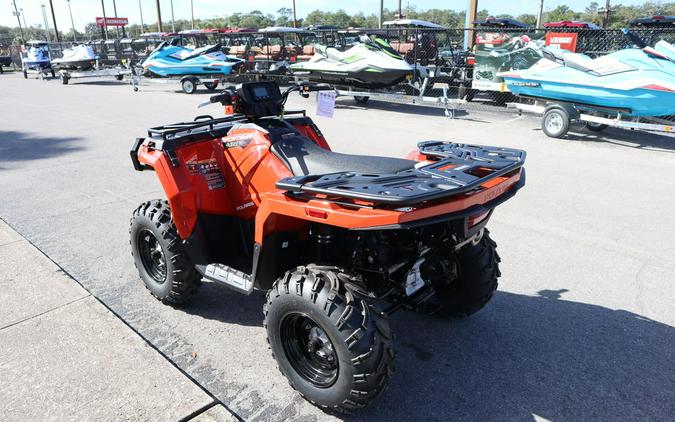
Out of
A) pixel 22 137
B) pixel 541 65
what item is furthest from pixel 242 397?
pixel 22 137

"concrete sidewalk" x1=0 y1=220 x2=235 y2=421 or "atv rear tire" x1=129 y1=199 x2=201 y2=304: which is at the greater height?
"atv rear tire" x1=129 y1=199 x2=201 y2=304

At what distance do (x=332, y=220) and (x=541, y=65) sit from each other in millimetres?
9357

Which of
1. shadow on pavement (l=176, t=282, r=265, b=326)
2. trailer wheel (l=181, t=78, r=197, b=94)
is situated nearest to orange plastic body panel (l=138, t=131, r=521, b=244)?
shadow on pavement (l=176, t=282, r=265, b=326)

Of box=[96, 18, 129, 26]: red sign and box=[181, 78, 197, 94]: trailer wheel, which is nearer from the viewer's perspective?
box=[181, 78, 197, 94]: trailer wheel

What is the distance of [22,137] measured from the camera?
10.5 metres

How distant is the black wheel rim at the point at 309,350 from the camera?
101 inches

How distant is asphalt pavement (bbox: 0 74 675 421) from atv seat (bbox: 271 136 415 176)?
119 cm

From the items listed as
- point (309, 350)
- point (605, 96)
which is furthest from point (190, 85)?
point (309, 350)

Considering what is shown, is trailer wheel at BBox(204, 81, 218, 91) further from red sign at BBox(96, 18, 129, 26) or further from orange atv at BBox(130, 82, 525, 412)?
red sign at BBox(96, 18, 129, 26)

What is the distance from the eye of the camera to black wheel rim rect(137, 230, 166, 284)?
3.60 m

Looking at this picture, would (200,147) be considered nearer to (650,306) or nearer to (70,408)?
(70,408)

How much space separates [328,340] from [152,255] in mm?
1814

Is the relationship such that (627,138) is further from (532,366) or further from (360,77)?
(532,366)

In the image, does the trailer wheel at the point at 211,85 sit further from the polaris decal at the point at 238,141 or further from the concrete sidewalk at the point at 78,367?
the polaris decal at the point at 238,141
